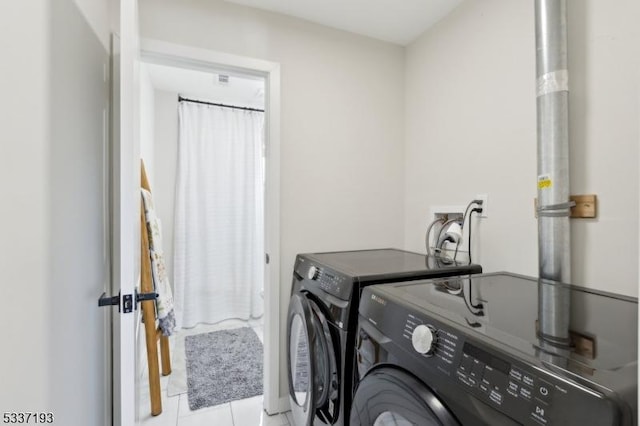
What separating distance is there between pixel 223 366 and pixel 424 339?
2164 mm

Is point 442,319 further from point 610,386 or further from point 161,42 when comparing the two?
point 161,42

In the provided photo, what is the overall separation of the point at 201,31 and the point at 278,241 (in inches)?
50.8

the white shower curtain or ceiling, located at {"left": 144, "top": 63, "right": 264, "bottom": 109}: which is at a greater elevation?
ceiling, located at {"left": 144, "top": 63, "right": 264, "bottom": 109}

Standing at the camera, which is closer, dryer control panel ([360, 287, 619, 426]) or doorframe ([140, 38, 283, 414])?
dryer control panel ([360, 287, 619, 426])

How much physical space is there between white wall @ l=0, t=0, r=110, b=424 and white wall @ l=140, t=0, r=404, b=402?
2.58 ft

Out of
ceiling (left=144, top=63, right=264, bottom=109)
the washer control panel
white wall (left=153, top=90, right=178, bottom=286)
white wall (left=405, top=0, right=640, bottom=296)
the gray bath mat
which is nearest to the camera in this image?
white wall (left=405, top=0, right=640, bottom=296)

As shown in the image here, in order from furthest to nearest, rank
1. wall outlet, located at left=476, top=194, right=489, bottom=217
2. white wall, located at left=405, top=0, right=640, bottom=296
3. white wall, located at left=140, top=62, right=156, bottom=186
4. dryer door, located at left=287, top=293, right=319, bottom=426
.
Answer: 1. white wall, located at left=140, top=62, right=156, bottom=186
2. wall outlet, located at left=476, top=194, right=489, bottom=217
3. dryer door, located at left=287, top=293, right=319, bottom=426
4. white wall, located at left=405, top=0, right=640, bottom=296

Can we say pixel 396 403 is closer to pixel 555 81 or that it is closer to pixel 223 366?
pixel 555 81

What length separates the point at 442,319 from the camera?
0.76 m

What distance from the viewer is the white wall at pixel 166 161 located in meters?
3.12

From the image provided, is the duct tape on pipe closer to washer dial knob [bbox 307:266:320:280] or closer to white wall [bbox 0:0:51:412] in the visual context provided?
washer dial knob [bbox 307:266:320:280]

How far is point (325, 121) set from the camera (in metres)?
2.00

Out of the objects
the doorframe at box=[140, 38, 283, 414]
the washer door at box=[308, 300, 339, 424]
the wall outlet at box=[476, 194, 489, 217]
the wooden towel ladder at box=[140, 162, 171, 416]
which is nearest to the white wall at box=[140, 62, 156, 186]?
the wooden towel ladder at box=[140, 162, 171, 416]

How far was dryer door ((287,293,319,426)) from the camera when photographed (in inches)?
52.7
